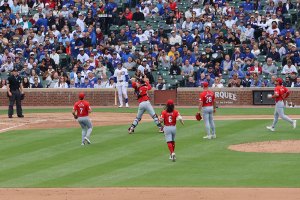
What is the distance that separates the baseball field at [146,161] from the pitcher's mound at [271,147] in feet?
0.09

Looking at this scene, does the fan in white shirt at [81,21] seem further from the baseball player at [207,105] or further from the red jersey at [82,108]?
the red jersey at [82,108]

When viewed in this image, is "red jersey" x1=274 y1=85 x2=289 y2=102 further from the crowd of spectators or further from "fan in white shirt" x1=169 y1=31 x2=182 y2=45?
"fan in white shirt" x1=169 y1=31 x2=182 y2=45

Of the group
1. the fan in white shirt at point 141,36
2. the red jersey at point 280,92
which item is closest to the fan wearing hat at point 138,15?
the fan in white shirt at point 141,36

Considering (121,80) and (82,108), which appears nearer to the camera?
(82,108)

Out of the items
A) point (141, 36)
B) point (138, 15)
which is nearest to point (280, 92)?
point (141, 36)

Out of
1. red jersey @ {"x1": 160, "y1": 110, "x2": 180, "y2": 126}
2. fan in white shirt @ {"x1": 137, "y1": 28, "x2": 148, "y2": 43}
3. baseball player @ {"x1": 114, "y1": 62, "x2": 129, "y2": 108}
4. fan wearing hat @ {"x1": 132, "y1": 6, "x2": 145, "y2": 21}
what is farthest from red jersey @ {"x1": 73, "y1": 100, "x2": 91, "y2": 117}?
fan wearing hat @ {"x1": 132, "y1": 6, "x2": 145, "y2": 21}

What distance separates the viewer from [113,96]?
41.7 meters

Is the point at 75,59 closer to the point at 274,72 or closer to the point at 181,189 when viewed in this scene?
the point at 274,72

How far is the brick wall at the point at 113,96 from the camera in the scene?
40094 mm

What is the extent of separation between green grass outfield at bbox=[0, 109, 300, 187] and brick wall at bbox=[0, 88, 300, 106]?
25.2 ft

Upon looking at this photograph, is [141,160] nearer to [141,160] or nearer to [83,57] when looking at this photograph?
[141,160]

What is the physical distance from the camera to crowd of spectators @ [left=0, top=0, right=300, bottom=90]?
132 ft

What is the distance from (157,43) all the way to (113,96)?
10.3 feet

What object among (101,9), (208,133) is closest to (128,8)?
(101,9)
